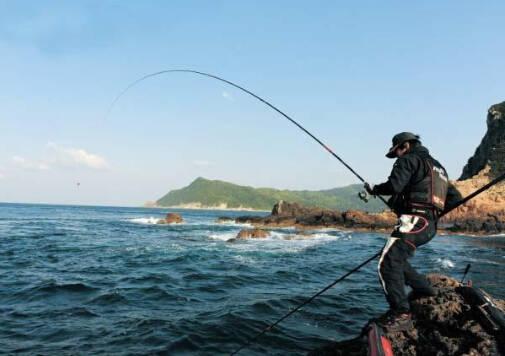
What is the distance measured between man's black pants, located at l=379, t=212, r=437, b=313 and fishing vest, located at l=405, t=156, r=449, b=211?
165 millimetres

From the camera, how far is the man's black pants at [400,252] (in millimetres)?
5316

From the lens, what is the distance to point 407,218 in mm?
5379

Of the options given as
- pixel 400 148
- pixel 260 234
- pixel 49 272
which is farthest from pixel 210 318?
pixel 260 234

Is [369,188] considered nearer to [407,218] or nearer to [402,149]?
[407,218]

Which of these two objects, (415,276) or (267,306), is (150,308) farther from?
(415,276)

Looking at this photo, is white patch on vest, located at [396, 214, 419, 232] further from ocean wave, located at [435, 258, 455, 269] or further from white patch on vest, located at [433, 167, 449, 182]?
ocean wave, located at [435, 258, 455, 269]

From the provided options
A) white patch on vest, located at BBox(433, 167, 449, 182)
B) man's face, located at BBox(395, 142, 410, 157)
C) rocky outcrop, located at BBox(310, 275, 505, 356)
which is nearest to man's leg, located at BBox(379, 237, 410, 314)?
rocky outcrop, located at BBox(310, 275, 505, 356)

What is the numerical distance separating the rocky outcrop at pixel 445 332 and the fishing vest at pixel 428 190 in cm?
149

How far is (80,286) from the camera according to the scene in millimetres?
13305

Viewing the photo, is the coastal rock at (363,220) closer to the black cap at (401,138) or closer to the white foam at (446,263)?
the white foam at (446,263)

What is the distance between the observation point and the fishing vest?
5387 mm

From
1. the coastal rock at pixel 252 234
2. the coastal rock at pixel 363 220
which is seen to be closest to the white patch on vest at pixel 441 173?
the coastal rock at pixel 252 234

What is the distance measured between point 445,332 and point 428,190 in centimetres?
207

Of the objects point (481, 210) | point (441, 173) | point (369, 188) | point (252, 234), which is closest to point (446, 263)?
point (441, 173)
